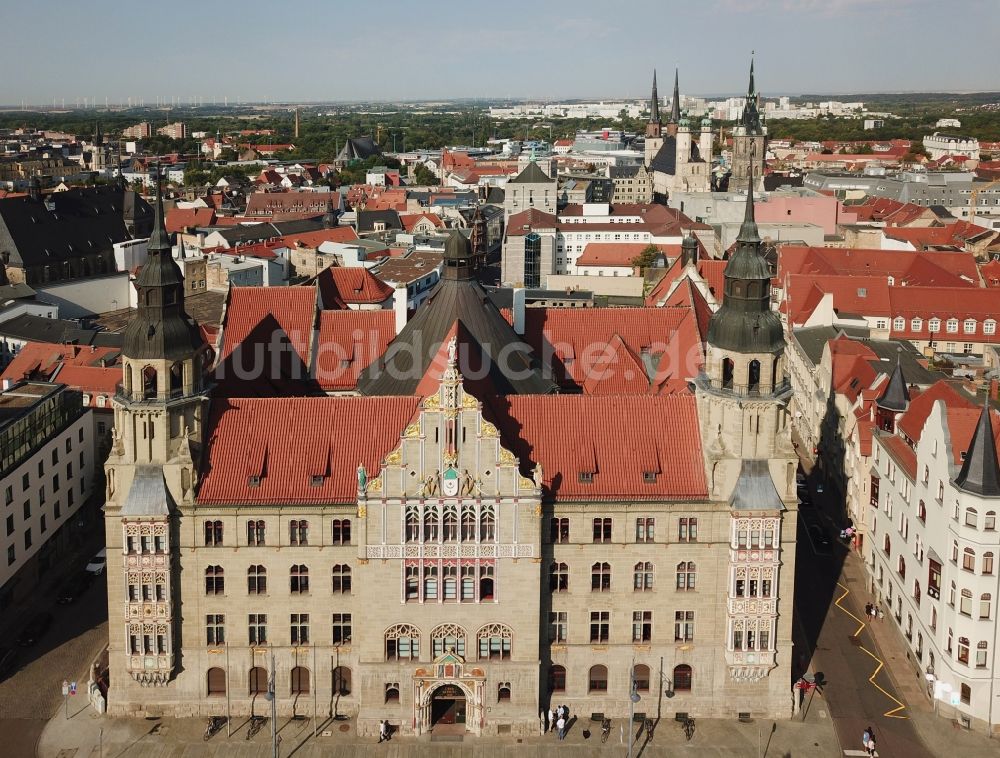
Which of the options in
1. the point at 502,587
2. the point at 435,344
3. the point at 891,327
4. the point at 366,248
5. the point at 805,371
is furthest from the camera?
the point at 366,248

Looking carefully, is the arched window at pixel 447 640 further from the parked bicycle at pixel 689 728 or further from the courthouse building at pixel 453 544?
the parked bicycle at pixel 689 728

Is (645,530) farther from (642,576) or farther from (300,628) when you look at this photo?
(300,628)

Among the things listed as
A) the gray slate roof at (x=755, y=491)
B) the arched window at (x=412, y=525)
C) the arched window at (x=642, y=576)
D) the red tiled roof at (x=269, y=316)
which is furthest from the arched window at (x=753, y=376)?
the red tiled roof at (x=269, y=316)

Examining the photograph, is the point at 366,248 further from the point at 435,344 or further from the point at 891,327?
the point at 435,344

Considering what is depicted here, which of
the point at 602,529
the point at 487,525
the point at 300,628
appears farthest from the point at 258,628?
the point at 602,529

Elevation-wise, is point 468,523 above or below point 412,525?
above

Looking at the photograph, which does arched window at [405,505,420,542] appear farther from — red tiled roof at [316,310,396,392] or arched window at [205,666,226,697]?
red tiled roof at [316,310,396,392]

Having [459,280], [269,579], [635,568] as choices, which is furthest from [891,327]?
[269,579]
